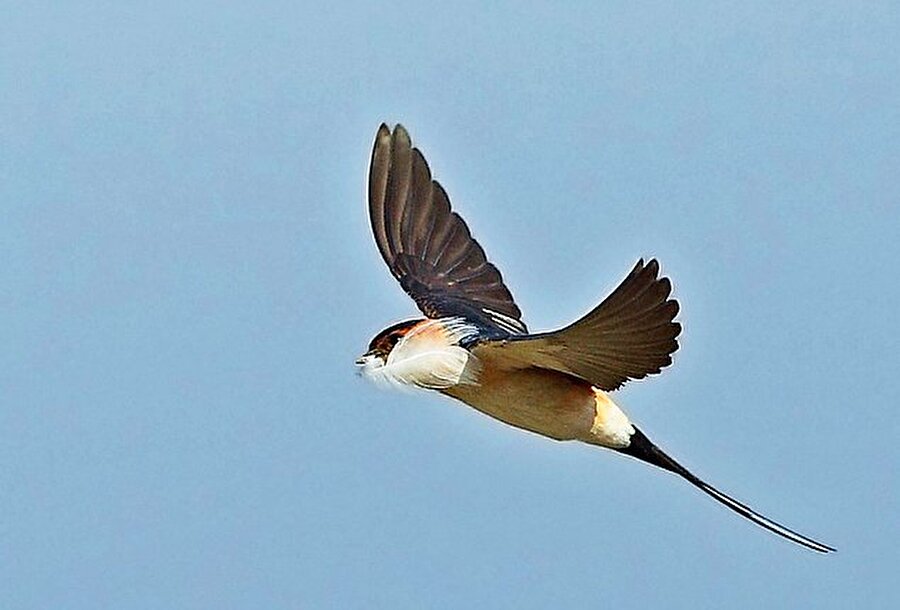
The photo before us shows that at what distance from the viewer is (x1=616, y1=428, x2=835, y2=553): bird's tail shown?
284 centimetres

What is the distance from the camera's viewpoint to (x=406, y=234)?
3572 mm

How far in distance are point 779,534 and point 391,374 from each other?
74 cm

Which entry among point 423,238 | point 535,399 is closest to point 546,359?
point 535,399

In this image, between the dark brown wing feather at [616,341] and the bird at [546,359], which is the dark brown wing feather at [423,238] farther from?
the dark brown wing feather at [616,341]

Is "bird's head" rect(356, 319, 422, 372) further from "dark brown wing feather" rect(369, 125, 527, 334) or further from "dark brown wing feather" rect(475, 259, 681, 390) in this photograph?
"dark brown wing feather" rect(369, 125, 527, 334)

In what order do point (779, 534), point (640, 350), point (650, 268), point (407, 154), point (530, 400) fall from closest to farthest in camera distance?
1. point (650, 268)
2. point (640, 350)
3. point (530, 400)
4. point (779, 534)
5. point (407, 154)

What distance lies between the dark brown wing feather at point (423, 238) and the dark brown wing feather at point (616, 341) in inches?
32.0

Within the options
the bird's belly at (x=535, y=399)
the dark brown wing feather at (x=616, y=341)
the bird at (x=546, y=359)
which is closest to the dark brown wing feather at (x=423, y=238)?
the bird at (x=546, y=359)

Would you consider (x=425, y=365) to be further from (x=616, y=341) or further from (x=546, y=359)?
(x=616, y=341)

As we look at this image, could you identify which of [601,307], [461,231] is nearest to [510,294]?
[461,231]

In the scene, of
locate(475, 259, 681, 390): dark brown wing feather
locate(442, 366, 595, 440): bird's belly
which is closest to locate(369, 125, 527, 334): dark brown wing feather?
locate(442, 366, 595, 440): bird's belly

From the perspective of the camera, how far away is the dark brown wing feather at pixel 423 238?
3406 mm

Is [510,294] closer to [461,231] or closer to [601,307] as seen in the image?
[461,231]

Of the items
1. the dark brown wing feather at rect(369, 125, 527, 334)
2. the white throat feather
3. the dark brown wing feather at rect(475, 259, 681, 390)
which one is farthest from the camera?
the dark brown wing feather at rect(369, 125, 527, 334)
